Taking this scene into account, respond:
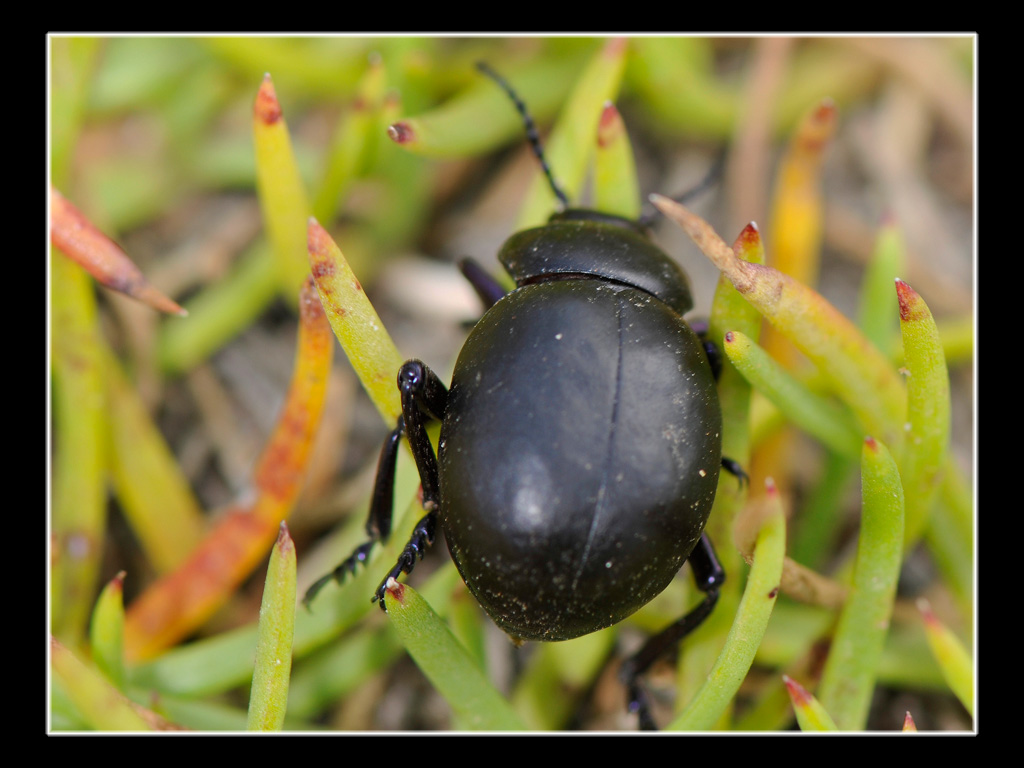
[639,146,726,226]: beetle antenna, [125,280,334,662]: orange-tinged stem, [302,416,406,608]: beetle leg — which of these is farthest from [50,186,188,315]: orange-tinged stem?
[639,146,726,226]: beetle antenna

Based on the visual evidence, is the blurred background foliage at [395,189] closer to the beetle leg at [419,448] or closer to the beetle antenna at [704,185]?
the beetle antenna at [704,185]

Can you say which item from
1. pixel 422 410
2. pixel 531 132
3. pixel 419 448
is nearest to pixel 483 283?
pixel 531 132

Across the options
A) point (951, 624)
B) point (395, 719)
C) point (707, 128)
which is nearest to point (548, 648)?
point (395, 719)

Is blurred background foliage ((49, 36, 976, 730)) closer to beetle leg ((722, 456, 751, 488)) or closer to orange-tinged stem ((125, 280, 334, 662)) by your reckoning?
orange-tinged stem ((125, 280, 334, 662))

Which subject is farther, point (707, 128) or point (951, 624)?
point (707, 128)

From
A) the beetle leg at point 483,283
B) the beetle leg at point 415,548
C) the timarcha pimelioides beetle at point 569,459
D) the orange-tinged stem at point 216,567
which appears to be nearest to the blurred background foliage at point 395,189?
the orange-tinged stem at point 216,567

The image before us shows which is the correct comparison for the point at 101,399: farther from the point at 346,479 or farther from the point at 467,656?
the point at 467,656

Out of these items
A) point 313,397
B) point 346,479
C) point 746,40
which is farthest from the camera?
point 746,40
